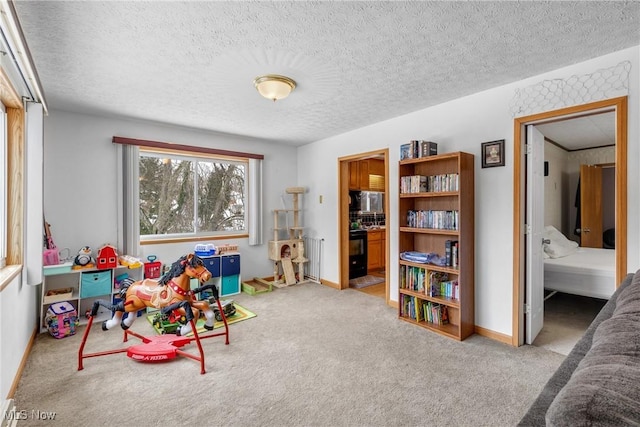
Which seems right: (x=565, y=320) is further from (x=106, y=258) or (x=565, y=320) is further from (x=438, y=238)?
(x=106, y=258)

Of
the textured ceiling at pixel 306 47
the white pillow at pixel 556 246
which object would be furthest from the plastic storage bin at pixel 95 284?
the white pillow at pixel 556 246

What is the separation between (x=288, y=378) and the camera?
225 cm

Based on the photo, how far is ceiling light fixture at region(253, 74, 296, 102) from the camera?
2557 mm

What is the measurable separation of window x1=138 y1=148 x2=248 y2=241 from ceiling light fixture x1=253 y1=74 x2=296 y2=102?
2.21m

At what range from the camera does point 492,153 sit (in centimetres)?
289

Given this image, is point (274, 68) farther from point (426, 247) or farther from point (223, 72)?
point (426, 247)

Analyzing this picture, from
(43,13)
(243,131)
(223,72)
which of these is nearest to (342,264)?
(243,131)

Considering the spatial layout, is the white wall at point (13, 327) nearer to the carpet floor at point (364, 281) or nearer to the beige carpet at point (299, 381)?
the beige carpet at point (299, 381)

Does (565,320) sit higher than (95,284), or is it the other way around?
(95,284)

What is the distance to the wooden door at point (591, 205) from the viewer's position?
5258 mm

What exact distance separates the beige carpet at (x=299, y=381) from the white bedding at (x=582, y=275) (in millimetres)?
1259

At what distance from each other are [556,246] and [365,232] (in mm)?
2778

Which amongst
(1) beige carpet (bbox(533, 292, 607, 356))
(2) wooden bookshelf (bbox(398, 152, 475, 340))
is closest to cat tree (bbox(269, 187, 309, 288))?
(2) wooden bookshelf (bbox(398, 152, 475, 340))

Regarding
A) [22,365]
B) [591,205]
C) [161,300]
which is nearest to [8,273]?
[22,365]
